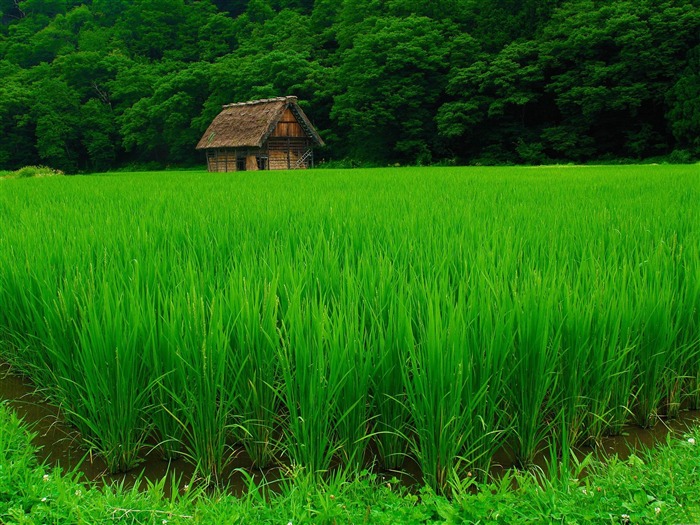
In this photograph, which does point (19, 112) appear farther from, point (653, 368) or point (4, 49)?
point (653, 368)

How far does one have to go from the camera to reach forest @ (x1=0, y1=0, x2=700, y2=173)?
23219 millimetres

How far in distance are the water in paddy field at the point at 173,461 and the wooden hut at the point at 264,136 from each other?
997 inches

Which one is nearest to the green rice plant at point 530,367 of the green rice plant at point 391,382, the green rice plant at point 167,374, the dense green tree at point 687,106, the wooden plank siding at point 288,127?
the green rice plant at point 391,382

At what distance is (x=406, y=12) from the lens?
33.9 m

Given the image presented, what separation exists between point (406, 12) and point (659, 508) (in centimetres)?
3652

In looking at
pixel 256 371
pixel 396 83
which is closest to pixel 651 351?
pixel 256 371

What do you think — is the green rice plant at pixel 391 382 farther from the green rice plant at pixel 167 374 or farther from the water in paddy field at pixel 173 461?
the green rice plant at pixel 167 374

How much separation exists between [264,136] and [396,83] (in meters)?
7.93

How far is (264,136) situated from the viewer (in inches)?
1050

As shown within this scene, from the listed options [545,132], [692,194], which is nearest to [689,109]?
[545,132]

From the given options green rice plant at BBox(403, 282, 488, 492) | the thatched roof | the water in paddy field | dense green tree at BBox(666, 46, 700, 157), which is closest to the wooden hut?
the thatched roof

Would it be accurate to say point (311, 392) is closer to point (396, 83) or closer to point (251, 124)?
point (251, 124)

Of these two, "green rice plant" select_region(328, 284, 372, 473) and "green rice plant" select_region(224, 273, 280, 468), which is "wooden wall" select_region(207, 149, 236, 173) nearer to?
"green rice plant" select_region(224, 273, 280, 468)

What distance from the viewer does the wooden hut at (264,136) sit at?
27344mm
